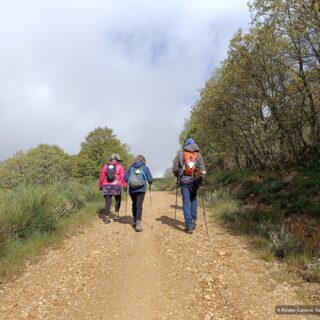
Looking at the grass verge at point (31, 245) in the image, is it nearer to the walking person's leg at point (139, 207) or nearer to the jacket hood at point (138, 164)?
the walking person's leg at point (139, 207)

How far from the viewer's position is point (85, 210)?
1248cm

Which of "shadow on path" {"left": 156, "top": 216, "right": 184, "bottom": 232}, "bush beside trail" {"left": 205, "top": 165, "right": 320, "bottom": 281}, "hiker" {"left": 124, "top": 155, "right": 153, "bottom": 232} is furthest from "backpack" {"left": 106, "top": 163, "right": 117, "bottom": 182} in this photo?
"bush beside trail" {"left": 205, "top": 165, "right": 320, "bottom": 281}

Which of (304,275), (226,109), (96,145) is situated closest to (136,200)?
(304,275)

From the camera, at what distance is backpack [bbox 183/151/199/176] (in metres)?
9.22

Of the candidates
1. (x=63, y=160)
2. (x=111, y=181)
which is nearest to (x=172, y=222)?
(x=111, y=181)

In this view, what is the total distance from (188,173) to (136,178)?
164 centimetres

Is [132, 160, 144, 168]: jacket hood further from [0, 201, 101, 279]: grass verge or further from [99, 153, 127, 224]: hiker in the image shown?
[0, 201, 101, 279]: grass verge

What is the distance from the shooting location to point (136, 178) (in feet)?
32.7

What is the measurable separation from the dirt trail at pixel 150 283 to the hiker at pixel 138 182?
137cm

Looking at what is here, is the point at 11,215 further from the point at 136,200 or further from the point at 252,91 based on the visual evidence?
the point at 252,91

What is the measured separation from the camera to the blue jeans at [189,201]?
359 inches

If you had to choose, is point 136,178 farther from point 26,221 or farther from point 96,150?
point 96,150

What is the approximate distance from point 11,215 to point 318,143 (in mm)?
13832

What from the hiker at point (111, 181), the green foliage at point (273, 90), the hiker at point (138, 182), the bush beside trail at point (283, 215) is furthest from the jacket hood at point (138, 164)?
the green foliage at point (273, 90)
